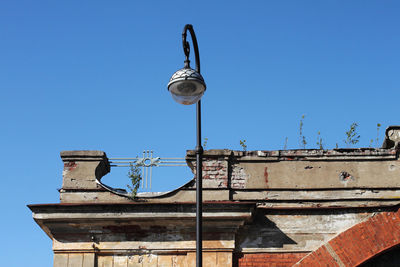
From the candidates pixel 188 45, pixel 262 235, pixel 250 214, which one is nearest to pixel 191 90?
pixel 188 45

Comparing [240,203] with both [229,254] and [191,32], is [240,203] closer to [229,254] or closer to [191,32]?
[229,254]

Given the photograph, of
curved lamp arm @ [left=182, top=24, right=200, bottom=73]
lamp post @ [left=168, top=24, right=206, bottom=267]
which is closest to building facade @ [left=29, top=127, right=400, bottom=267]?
lamp post @ [left=168, top=24, right=206, bottom=267]

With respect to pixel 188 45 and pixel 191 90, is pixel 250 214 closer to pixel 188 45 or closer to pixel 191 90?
pixel 191 90

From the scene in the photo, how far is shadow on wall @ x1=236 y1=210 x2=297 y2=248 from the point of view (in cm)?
1028

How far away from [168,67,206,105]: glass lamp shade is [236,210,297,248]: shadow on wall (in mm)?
3370

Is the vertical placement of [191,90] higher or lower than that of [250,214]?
higher

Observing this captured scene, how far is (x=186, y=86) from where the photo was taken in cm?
778

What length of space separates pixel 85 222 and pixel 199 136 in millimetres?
3381

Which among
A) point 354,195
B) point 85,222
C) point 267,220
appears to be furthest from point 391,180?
point 85,222

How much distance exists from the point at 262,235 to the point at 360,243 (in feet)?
5.39

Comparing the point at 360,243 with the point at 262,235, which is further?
the point at 262,235

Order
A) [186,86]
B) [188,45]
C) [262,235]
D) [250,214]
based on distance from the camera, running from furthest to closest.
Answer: [262,235] < [250,214] < [188,45] < [186,86]

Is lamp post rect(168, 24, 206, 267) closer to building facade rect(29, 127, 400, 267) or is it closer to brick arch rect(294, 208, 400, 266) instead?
building facade rect(29, 127, 400, 267)

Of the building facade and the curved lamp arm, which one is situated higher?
the curved lamp arm
